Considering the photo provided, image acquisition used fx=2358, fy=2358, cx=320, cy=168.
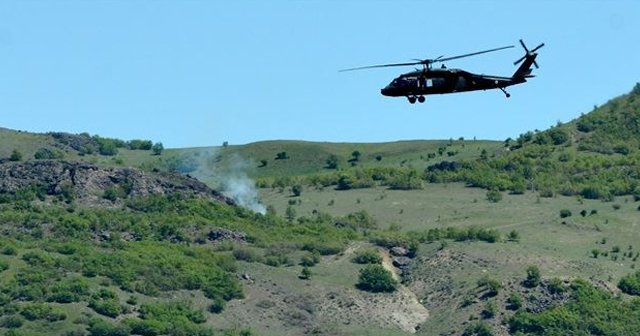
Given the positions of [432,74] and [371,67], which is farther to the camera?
[432,74]

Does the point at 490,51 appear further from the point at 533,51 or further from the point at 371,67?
the point at 533,51

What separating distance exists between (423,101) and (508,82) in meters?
7.52

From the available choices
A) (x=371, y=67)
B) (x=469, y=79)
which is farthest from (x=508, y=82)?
(x=371, y=67)

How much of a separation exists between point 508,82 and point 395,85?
23.6 ft

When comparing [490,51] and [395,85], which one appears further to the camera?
[395,85]

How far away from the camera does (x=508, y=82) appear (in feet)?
488

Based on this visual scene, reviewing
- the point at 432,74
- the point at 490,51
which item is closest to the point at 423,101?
the point at 432,74

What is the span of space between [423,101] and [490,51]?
1324 cm

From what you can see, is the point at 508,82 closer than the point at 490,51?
No

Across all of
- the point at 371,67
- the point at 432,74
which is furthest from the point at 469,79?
the point at 371,67

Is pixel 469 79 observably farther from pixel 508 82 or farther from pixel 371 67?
pixel 371 67

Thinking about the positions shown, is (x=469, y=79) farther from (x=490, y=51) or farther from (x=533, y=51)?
(x=490, y=51)

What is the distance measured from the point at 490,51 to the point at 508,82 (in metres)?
17.7

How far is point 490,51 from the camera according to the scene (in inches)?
5162
